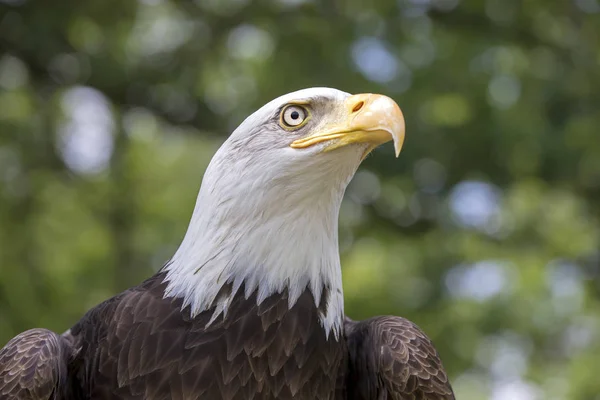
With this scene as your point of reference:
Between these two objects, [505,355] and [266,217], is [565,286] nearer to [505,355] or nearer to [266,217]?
[505,355]

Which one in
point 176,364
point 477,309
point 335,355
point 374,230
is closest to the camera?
point 176,364

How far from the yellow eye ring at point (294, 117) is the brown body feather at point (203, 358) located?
563mm

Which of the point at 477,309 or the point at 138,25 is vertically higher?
the point at 138,25

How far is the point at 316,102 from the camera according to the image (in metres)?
3.12

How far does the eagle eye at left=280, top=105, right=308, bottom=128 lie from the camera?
3104 millimetres

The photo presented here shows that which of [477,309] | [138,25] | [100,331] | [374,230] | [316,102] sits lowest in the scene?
[477,309]

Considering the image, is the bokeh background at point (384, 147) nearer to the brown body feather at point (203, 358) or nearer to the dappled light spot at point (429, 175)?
the dappled light spot at point (429, 175)

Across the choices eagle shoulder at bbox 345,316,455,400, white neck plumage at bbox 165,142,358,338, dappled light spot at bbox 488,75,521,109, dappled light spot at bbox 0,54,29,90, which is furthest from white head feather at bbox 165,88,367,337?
dappled light spot at bbox 0,54,29,90

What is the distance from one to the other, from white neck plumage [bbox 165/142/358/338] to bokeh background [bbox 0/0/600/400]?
464 cm

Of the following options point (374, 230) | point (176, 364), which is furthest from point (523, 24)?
point (176, 364)

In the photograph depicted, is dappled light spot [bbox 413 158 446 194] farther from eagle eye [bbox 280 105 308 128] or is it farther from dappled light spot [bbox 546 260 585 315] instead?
eagle eye [bbox 280 105 308 128]

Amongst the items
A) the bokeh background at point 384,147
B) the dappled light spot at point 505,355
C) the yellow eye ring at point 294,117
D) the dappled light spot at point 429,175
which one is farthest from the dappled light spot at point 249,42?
the yellow eye ring at point 294,117

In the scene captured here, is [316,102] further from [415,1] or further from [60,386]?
[415,1]

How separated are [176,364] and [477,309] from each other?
5.53 m
